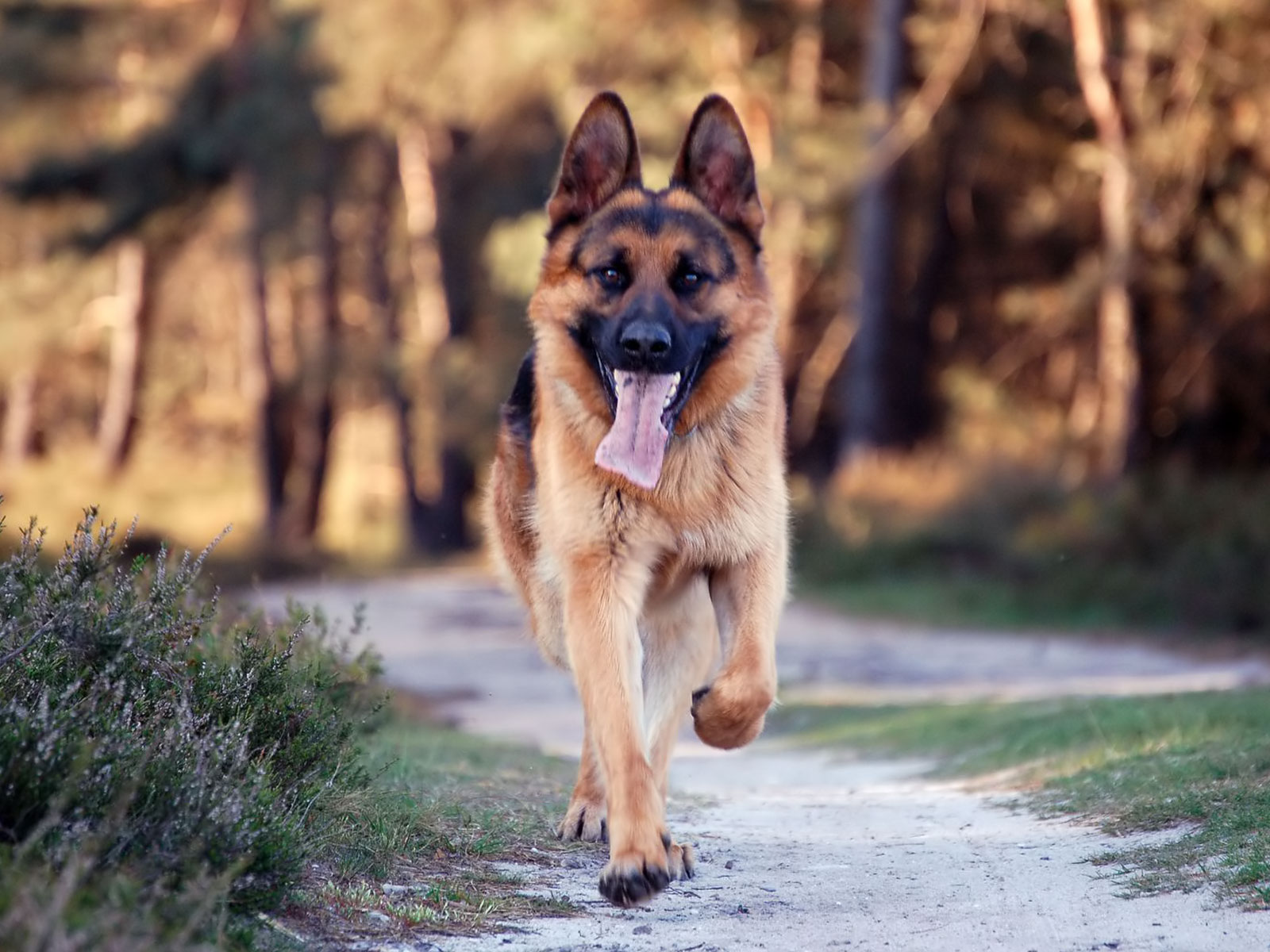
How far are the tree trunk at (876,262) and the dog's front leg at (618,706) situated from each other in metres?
19.4

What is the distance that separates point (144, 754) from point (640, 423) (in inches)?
78.6

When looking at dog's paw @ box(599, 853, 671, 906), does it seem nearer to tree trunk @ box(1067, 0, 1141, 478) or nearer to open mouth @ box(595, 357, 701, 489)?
open mouth @ box(595, 357, 701, 489)

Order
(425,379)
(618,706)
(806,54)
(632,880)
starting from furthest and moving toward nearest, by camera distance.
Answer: (425,379), (806,54), (618,706), (632,880)

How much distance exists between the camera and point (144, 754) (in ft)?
13.1

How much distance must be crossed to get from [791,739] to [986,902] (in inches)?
242

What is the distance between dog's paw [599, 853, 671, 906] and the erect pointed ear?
2.45 m

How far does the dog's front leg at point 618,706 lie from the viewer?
4477 millimetres

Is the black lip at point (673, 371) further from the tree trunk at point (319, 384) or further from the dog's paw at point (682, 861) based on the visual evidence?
the tree trunk at point (319, 384)

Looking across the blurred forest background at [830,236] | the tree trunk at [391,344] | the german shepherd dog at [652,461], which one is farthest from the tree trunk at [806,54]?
the german shepherd dog at [652,461]

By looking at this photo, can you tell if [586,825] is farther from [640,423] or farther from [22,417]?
[22,417]

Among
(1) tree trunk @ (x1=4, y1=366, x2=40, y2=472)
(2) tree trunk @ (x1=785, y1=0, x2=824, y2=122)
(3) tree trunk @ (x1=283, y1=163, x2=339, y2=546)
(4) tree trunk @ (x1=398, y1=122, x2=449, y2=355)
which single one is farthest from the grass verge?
(1) tree trunk @ (x1=4, y1=366, x2=40, y2=472)

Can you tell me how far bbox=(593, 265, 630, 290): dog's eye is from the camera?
5441 mm

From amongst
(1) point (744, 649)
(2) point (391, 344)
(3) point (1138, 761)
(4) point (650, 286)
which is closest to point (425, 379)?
(2) point (391, 344)

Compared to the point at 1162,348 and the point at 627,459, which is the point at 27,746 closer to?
the point at 627,459
